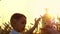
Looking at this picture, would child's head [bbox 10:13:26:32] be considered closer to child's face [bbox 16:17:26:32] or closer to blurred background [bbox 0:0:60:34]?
child's face [bbox 16:17:26:32]

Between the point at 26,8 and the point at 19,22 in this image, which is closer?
the point at 19,22

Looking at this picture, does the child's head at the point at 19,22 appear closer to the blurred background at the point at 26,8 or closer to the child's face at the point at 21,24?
the child's face at the point at 21,24

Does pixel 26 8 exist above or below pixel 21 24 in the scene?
above

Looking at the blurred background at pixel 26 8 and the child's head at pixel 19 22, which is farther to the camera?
the blurred background at pixel 26 8

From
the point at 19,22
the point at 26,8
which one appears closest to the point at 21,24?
the point at 19,22

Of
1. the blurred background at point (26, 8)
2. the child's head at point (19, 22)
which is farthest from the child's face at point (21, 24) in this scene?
the blurred background at point (26, 8)

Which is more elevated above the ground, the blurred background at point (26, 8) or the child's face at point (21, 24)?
the blurred background at point (26, 8)

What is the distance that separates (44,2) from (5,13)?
0.57 metres

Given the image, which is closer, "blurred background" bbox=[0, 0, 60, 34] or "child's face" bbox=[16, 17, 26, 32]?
"child's face" bbox=[16, 17, 26, 32]

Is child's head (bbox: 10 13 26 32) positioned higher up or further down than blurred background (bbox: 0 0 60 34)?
further down

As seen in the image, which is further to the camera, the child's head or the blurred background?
the blurred background

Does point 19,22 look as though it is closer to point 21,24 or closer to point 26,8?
point 21,24

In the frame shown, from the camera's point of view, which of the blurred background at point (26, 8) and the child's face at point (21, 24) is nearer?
the child's face at point (21, 24)

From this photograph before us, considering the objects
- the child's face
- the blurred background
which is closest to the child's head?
the child's face
